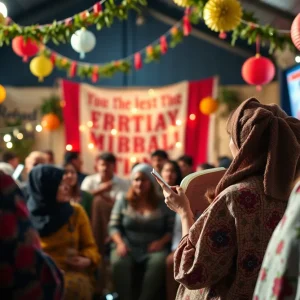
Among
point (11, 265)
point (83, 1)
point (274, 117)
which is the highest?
point (83, 1)

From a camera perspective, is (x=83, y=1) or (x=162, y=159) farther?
(x=83, y=1)

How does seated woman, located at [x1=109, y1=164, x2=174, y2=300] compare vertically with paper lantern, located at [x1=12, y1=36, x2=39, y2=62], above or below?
below

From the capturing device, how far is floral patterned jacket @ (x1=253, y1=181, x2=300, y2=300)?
53.4 inches

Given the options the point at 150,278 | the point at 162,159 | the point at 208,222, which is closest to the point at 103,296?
the point at 150,278

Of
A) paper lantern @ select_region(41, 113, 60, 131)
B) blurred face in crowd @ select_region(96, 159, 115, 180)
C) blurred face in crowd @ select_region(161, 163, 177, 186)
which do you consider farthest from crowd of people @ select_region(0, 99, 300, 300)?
paper lantern @ select_region(41, 113, 60, 131)

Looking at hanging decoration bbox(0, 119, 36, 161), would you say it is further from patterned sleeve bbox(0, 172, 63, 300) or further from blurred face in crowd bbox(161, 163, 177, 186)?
patterned sleeve bbox(0, 172, 63, 300)

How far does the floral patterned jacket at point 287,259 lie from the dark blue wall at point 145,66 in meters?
8.85

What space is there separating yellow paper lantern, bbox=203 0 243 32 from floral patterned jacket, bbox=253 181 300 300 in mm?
3284

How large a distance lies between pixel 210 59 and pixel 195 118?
1.47m

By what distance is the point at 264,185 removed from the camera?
7.05 ft

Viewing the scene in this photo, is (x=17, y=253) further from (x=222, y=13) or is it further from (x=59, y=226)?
(x=222, y=13)

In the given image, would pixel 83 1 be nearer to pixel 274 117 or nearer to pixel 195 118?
pixel 195 118

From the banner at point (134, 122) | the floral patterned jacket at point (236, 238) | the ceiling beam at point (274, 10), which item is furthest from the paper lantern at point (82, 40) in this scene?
the floral patterned jacket at point (236, 238)

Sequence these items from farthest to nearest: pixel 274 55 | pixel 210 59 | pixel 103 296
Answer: pixel 210 59
pixel 274 55
pixel 103 296
